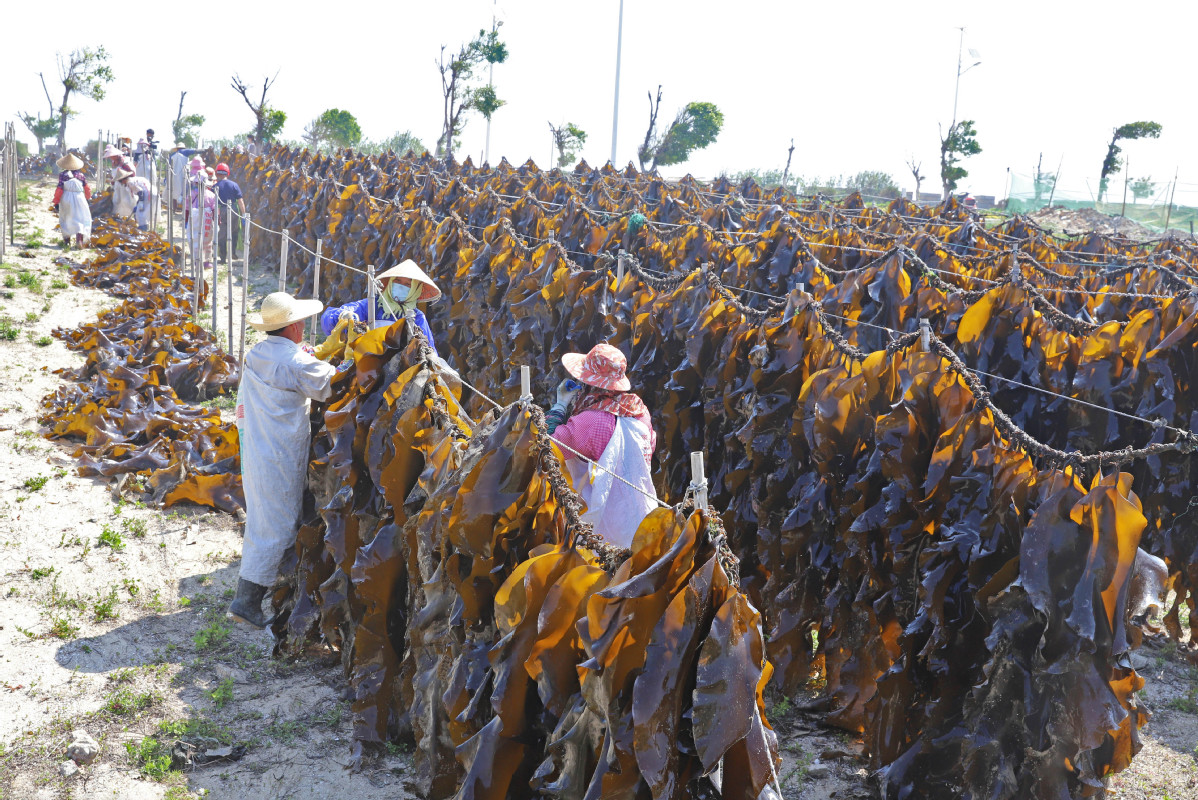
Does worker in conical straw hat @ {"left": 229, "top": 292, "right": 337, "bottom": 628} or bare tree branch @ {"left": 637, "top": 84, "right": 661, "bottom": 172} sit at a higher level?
bare tree branch @ {"left": 637, "top": 84, "right": 661, "bottom": 172}

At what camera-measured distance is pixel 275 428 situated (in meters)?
4.36

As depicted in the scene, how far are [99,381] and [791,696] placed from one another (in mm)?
6428

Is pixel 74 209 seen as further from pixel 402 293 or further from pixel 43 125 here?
pixel 43 125

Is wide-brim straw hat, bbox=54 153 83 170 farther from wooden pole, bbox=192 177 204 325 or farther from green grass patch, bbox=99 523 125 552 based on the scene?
green grass patch, bbox=99 523 125 552

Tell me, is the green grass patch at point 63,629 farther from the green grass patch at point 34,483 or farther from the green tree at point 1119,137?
the green tree at point 1119,137

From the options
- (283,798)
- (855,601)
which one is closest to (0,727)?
(283,798)

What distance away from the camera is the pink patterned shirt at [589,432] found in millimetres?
3568

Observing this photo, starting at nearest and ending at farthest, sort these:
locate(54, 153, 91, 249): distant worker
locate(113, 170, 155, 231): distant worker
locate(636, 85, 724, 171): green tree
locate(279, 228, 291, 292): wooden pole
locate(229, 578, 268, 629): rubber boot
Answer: locate(229, 578, 268, 629): rubber boot
locate(279, 228, 291, 292): wooden pole
locate(54, 153, 91, 249): distant worker
locate(113, 170, 155, 231): distant worker
locate(636, 85, 724, 171): green tree

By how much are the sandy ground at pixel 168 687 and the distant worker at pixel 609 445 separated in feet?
4.24

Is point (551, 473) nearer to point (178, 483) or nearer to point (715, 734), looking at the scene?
point (715, 734)

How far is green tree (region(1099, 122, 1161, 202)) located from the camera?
3328cm

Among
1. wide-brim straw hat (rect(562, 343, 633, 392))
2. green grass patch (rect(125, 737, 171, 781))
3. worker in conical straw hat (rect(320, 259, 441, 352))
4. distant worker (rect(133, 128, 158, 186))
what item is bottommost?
green grass patch (rect(125, 737, 171, 781))

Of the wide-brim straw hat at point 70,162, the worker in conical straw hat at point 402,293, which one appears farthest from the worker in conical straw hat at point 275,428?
the wide-brim straw hat at point 70,162

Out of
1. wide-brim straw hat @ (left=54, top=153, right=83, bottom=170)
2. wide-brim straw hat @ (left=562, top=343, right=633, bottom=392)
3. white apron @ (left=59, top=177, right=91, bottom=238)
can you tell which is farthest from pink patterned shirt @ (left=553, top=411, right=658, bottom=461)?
white apron @ (left=59, top=177, right=91, bottom=238)
